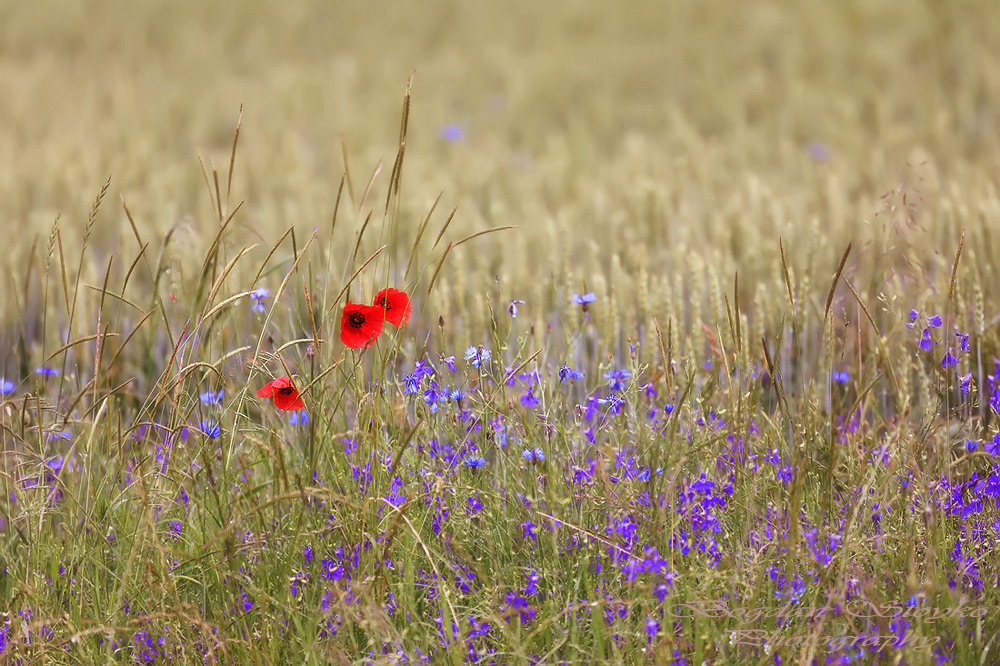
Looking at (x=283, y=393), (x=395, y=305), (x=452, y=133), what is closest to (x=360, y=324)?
(x=395, y=305)

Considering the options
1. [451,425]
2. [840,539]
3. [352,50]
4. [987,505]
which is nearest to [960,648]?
[840,539]

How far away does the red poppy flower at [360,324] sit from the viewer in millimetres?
1620

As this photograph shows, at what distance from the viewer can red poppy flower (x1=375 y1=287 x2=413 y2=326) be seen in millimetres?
1629

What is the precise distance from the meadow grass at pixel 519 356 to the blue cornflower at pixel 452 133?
0.16ft

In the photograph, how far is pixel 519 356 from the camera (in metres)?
1.84

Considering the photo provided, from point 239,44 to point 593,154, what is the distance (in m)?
3.31

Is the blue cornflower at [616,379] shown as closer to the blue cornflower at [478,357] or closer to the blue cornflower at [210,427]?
the blue cornflower at [478,357]

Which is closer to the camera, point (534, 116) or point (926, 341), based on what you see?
point (926, 341)

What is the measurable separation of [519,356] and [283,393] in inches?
19.1

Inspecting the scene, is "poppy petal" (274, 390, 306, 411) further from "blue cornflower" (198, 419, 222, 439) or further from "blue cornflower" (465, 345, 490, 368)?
"blue cornflower" (465, 345, 490, 368)

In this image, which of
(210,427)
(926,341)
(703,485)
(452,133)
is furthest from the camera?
(452,133)

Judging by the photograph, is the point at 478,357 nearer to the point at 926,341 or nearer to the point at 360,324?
the point at 360,324

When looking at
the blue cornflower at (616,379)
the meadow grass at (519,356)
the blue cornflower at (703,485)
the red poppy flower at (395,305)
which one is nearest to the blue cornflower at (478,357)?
the meadow grass at (519,356)

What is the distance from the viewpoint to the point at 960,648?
128 cm
